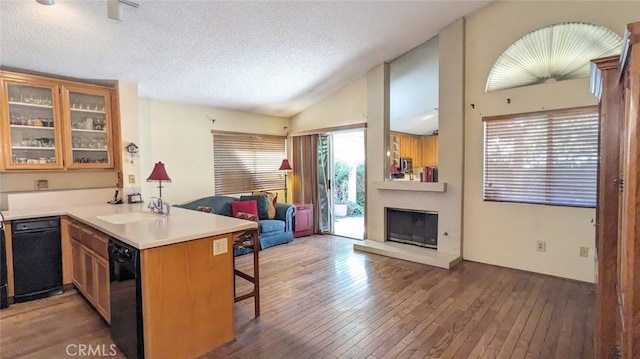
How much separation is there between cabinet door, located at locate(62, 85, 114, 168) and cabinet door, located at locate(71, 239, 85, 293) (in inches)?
44.6

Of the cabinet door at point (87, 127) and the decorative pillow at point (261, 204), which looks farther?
the decorative pillow at point (261, 204)

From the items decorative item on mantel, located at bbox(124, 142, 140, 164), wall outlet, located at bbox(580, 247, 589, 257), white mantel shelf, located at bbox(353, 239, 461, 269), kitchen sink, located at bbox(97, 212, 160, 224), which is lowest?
white mantel shelf, located at bbox(353, 239, 461, 269)

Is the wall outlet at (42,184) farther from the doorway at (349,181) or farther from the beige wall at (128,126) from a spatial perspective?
the doorway at (349,181)

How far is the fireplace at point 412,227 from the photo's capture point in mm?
4711

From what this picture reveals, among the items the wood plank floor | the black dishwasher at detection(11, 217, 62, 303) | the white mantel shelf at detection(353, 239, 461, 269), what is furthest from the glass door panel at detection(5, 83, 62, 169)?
the white mantel shelf at detection(353, 239, 461, 269)

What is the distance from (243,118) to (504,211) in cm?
467

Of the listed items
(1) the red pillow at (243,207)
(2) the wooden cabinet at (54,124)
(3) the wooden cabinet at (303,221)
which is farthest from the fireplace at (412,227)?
(2) the wooden cabinet at (54,124)

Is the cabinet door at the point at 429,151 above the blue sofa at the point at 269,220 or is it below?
above

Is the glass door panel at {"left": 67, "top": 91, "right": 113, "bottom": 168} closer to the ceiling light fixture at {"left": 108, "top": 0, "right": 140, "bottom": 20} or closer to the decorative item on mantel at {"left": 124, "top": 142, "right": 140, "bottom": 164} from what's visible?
the decorative item on mantel at {"left": 124, "top": 142, "right": 140, "bottom": 164}

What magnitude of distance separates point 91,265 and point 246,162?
3535mm

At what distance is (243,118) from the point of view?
6.04 meters

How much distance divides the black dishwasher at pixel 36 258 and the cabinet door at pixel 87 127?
0.90m

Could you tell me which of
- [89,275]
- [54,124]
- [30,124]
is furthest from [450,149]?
[30,124]

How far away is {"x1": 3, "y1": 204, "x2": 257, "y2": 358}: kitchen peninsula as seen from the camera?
2.00m
